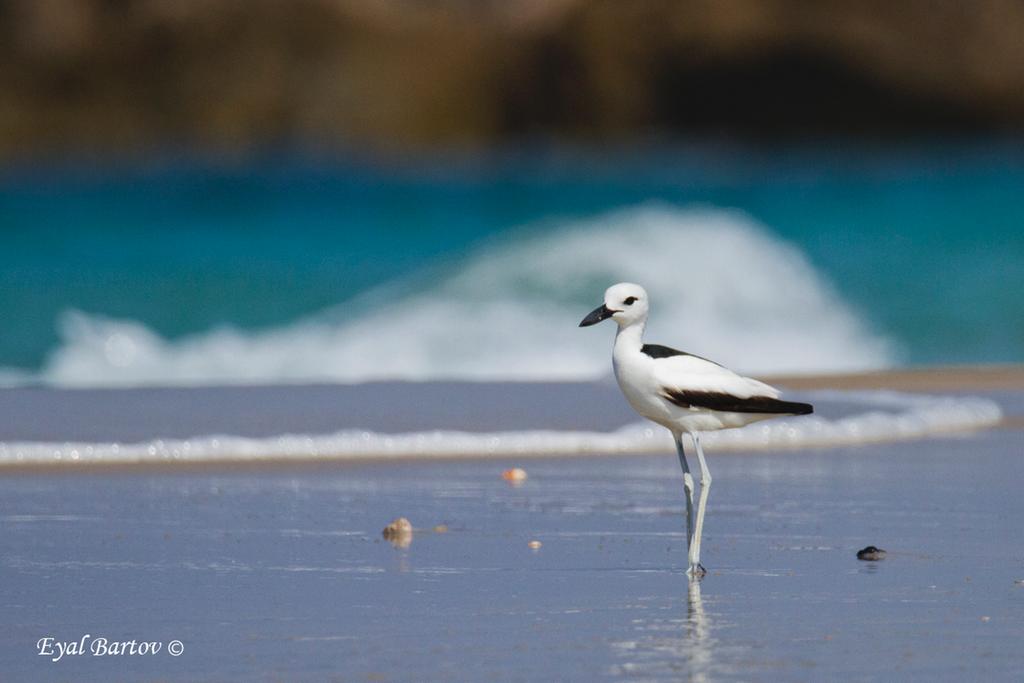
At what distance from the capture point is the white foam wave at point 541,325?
52.2 feet

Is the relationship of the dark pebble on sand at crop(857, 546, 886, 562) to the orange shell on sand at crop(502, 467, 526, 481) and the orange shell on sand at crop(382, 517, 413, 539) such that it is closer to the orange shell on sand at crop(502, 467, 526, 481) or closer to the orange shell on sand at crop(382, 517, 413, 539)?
the orange shell on sand at crop(382, 517, 413, 539)

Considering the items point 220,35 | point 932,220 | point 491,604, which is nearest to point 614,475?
point 491,604

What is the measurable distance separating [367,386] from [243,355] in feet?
16.9

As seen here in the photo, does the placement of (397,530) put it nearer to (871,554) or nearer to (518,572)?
(518,572)

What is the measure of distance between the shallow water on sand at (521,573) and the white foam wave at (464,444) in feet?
1.45

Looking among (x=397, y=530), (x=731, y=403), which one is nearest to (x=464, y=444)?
(x=397, y=530)

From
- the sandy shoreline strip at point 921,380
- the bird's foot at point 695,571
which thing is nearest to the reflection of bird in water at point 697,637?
the bird's foot at point 695,571

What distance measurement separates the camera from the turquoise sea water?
17.0 meters

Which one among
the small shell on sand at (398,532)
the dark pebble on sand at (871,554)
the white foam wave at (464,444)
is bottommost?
the dark pebble on sand at (871,554)

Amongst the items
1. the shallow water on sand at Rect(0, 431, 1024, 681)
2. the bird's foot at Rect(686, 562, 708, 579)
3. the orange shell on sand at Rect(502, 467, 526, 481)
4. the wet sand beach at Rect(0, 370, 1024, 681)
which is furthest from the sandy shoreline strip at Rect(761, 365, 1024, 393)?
the bird's foot at Rect(686, 562, 708, 579)

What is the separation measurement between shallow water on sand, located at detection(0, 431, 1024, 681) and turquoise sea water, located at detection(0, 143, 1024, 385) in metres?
6.47

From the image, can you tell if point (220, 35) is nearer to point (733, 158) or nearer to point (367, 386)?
point (733, 158)

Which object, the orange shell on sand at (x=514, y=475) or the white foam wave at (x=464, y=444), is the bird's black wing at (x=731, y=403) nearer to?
the orange shell on sand at (x=514, y=475)

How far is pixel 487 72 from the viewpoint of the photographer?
37.7 metres
